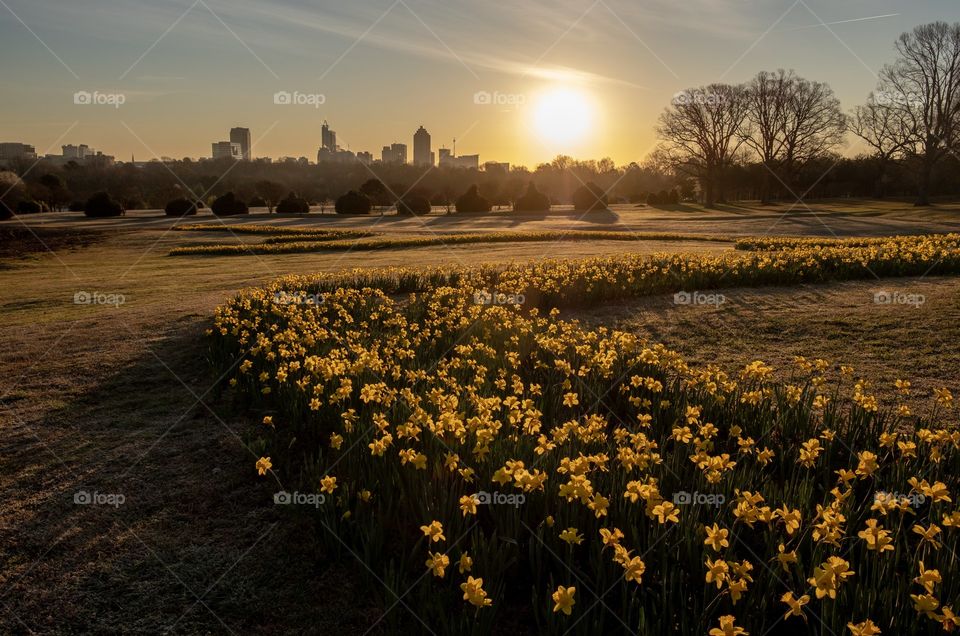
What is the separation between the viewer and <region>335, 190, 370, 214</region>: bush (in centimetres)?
4694

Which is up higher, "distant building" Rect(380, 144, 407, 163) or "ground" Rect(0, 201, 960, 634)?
"distant building" Rect(380, 144, 407, 163)

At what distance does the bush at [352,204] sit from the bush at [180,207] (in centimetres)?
1051

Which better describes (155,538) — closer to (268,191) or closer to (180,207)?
(180,207)

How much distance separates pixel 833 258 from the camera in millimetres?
14094

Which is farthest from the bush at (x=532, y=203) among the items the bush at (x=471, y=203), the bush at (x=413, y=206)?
the bush at (x=413, y=206)

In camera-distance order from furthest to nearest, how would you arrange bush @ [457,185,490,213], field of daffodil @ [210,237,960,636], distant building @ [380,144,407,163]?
1. distant building @ [380,144,407,163]
2. bush @ [457,185,490,213]
3. field of daffodil @ [210,237,960,636]

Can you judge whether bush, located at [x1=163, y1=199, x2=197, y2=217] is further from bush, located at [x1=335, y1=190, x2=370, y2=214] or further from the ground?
the ground

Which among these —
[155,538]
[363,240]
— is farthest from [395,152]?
[155,538]

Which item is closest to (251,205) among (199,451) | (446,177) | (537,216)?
(537,216)

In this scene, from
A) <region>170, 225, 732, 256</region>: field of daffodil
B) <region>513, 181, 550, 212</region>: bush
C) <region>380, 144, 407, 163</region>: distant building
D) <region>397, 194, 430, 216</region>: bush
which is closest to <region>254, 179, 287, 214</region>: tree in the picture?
<region>397, 194, 430, 216</region>: bush

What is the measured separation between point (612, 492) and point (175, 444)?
4115mm

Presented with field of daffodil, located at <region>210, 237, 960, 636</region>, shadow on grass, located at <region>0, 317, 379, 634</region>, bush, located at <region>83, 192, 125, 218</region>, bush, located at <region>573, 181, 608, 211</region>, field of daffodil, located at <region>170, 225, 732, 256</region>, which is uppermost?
bush, located at <region>573, 181, 608, 211</region>

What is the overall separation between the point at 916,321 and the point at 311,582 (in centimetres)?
1009

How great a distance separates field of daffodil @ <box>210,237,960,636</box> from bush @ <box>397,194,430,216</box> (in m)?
42.4
